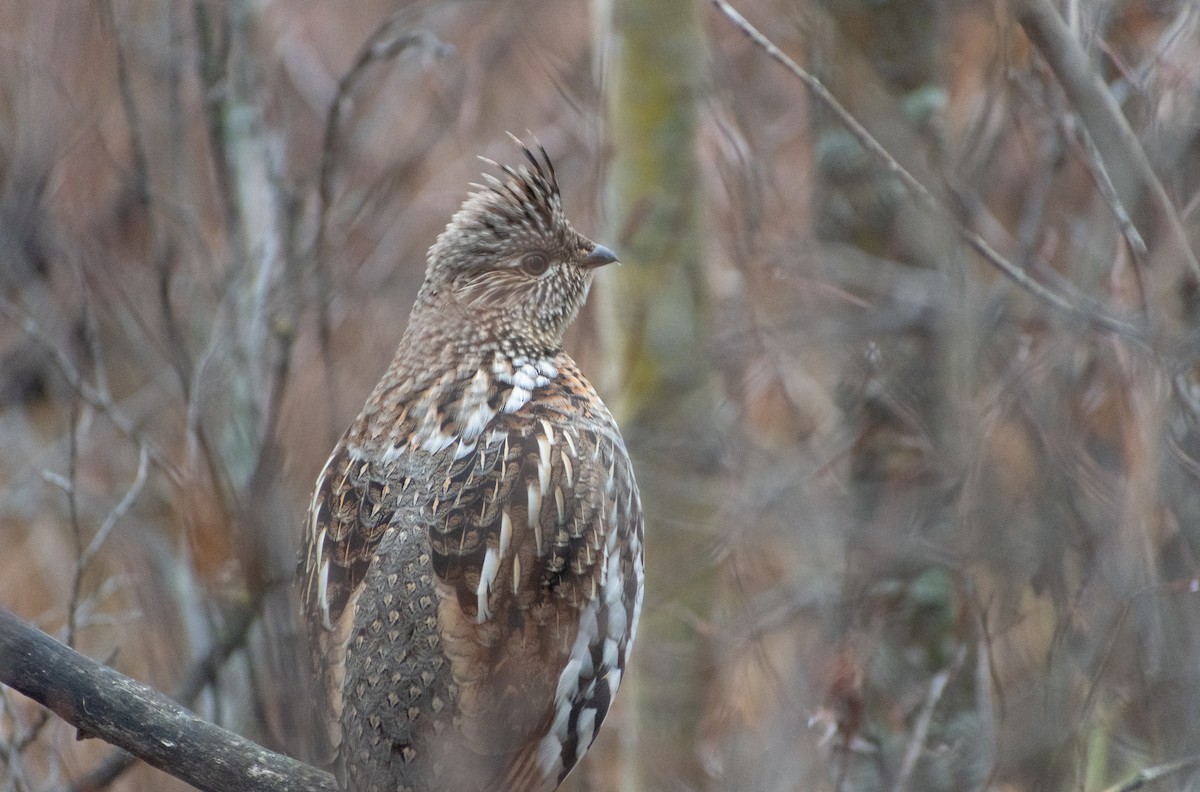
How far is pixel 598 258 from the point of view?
5.11 meters

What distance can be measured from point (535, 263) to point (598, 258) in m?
0.25

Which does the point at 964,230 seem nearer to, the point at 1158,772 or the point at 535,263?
the point at 1158,772

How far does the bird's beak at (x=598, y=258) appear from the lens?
16.7ft

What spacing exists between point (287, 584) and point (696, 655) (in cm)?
267

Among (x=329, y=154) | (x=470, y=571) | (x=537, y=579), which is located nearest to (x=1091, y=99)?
(x=537, y=579)

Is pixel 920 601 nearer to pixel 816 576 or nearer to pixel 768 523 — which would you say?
pixel 816 576

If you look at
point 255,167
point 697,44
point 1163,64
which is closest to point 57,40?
point 255,167

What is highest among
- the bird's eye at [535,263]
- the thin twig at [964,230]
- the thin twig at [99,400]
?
the thin twig at [964,230]

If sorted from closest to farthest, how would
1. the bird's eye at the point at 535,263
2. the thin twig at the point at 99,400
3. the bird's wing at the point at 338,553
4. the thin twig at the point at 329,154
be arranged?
the bird's wing at the point at 338,553
the bird's eye at the point at 535,263
the thin twig at the point at 99,400
the thin twig at the point at 329,154

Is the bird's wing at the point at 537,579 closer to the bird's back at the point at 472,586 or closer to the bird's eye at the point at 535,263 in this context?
the bird's back at the point at 472,586

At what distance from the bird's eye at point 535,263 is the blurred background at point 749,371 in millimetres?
904

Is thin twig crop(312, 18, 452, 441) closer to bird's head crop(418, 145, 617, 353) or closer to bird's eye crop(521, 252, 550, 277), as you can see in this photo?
bird's head crop(418, 145, 617, 353)

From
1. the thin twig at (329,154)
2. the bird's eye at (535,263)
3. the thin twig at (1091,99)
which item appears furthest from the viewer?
the thin twig at (329,154)

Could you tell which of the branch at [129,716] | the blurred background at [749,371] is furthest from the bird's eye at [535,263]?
the branch at [129,716]
